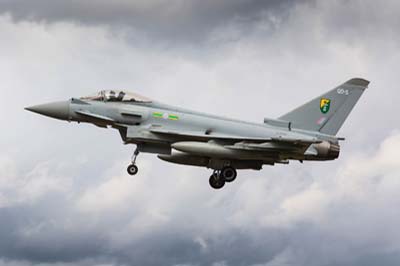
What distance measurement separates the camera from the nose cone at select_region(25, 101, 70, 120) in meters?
37.3

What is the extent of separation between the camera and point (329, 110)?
40.3m

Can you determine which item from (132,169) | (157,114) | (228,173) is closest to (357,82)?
(228,173)

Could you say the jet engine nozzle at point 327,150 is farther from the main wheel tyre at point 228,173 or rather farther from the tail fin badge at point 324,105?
the main wheel tyre at point 228,173

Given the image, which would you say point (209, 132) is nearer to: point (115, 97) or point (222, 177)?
point (222, 177)

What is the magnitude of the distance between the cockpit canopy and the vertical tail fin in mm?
7113

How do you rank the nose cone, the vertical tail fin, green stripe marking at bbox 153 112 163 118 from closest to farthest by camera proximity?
1. the nose cone
2. green stripe marking at bbox 153 112 163 118
3. the vertical tail fin

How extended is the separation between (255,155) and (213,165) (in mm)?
2168

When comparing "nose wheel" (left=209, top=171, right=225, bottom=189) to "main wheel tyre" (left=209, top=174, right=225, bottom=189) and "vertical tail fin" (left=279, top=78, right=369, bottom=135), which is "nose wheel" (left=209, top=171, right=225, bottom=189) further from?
"vertical tail fin" (left=279, top=78, right=369, bottom=135)

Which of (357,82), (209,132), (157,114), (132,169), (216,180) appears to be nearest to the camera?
(132,169)

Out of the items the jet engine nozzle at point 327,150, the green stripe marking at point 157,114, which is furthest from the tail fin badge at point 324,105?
the green stripe marking at point 157,114

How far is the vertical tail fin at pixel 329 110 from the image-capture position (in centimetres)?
4003

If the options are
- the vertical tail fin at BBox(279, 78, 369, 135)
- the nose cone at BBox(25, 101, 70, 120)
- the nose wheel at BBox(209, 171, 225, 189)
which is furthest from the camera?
the vertical tail fin at BBox(279, 78, 369, 135)

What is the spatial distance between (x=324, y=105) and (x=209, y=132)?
598cm

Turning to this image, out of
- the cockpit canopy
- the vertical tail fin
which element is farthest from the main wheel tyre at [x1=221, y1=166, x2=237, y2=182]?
the cockpit canopy
